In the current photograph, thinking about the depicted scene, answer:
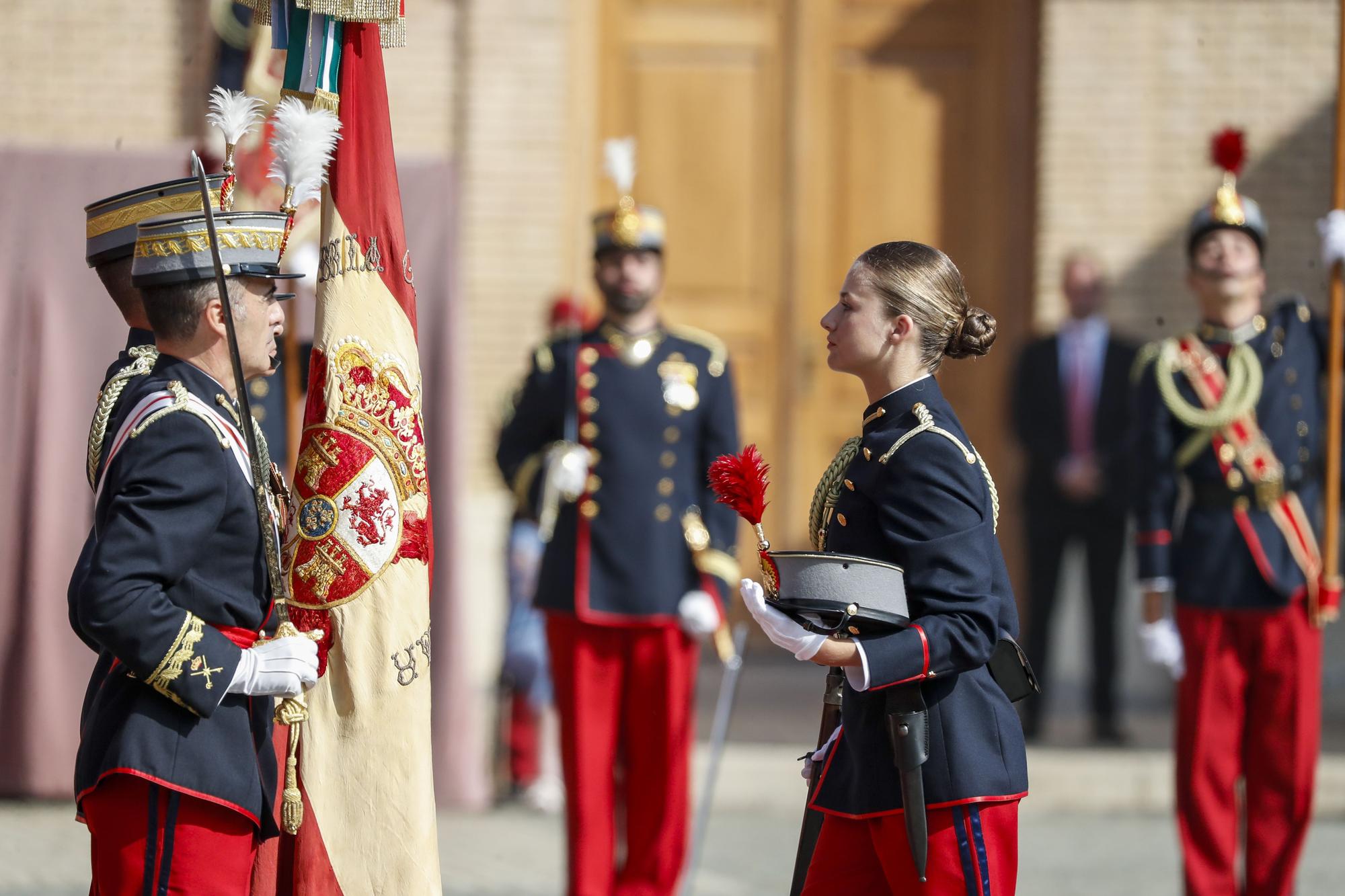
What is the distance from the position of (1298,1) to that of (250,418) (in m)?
7.21

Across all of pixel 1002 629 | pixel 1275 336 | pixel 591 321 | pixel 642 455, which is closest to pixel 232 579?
pixel 1002 629

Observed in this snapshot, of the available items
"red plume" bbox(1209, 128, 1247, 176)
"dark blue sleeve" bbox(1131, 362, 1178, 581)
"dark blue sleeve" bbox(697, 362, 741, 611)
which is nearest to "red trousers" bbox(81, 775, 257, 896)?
"dark blue sleeve" bbox(697, 362, 741, 611)

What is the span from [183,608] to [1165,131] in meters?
6.98

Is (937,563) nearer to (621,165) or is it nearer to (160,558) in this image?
(160,558)

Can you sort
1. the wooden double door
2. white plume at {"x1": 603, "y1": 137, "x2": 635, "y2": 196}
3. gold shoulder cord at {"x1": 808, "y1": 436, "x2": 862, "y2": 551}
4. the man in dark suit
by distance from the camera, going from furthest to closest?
1. the wooden double door
2. the man in dark suit
3. white plume at {"x1": 603, "y1": 137, "x2": 635, "y2": 196}
4. gold shoulder cord at {"x1": 808, "y1": 436, "x2": 862, "y2": 551}

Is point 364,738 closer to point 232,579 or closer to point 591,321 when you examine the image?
point 232,579

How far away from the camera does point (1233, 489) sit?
5.34 meters

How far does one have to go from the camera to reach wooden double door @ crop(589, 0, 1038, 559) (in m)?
9.27

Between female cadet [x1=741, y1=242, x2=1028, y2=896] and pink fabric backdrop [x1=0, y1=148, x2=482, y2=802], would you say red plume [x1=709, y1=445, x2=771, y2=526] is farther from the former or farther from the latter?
pink fabric backdrop [x1=0, y1=148, x2=482, y2=802]

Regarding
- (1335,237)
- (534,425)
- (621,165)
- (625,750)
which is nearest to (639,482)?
(534,425)

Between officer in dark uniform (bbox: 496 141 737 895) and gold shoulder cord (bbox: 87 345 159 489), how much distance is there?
220 cm

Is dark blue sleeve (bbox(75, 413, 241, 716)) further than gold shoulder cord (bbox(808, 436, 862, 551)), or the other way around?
gold shoulder cord (bbox(808, 436, 862, 551))

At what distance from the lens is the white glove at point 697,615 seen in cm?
526

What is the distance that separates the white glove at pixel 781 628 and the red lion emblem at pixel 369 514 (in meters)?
0.67
